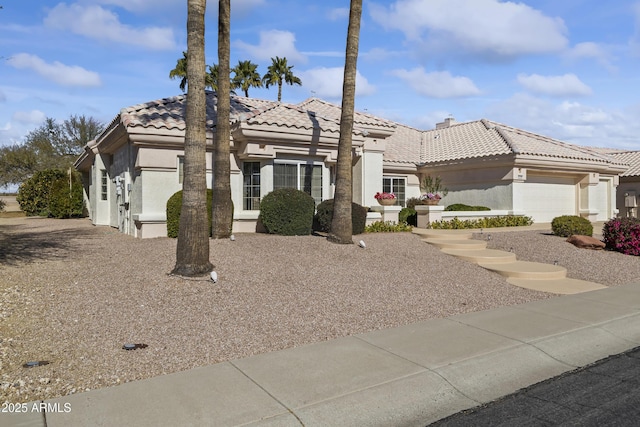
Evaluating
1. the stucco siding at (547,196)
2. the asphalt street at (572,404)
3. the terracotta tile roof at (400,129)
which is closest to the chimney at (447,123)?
the terracotta tile roof at (400,129)

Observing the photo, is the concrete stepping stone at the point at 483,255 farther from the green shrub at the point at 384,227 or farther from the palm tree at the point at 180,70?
the palm tree at the point at 180,70

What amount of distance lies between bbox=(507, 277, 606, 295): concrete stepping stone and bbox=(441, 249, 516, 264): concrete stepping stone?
49.0 inches

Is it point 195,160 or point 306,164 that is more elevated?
point 306,164

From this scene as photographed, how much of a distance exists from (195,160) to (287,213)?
507 cm

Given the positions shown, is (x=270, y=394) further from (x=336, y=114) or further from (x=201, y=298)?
(x=336, y=114)

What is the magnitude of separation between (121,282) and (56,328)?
204cm

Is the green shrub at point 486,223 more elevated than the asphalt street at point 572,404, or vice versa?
the green shrub at point 486,223

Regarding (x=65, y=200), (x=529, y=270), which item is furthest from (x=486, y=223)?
(x=65, y=200)

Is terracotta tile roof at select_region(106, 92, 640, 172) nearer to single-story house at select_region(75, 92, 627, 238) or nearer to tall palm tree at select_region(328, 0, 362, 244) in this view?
single-story house at select_region(75, 92, 627, 238)

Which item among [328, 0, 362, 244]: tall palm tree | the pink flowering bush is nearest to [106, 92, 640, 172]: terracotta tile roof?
[328, 0, 362, 244]: tall palm tree

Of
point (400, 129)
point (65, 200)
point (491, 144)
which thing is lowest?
point (65, 200)

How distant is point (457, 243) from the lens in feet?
47.9

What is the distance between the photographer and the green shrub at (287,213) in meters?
14.0

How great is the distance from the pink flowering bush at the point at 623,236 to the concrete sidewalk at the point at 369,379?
841 cm
